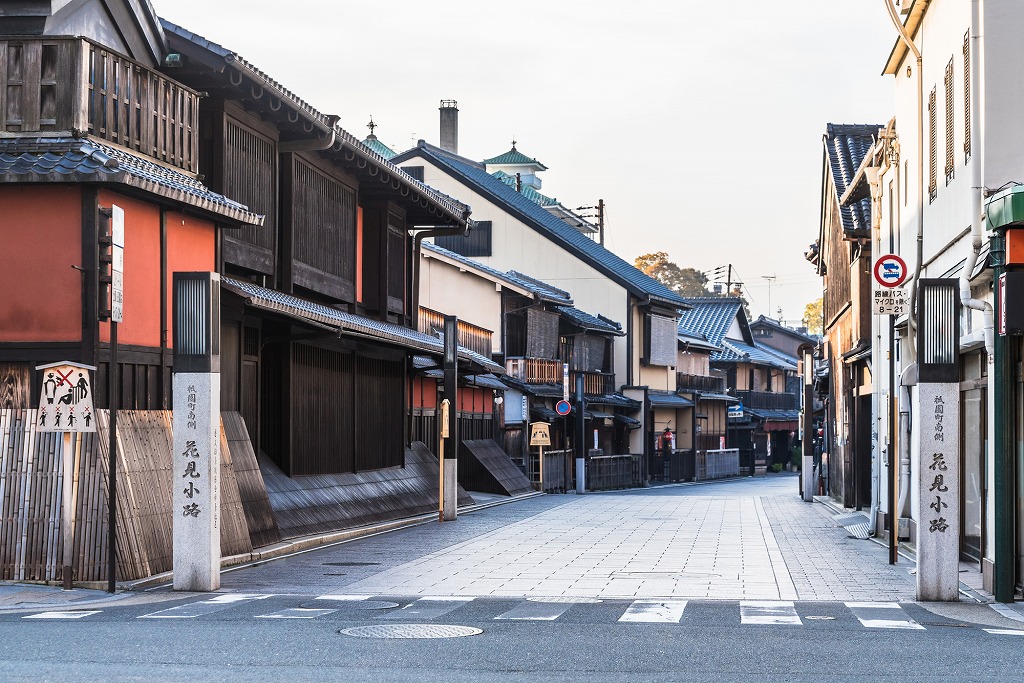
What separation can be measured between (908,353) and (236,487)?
11700 mm

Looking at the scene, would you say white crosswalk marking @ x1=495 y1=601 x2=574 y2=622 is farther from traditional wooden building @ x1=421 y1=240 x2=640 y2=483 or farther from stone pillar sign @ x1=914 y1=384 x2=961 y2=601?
traditional wooden building @ x1=421 y1=240 x2=640 y2=483

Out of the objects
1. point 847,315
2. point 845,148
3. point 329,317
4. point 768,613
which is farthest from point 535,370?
point 768,613

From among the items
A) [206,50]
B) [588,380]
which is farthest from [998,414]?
[588,380]

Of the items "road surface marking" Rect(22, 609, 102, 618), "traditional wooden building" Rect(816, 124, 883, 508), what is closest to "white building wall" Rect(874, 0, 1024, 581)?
"traditional wooden building" Rect(816, 124, 883, 508)

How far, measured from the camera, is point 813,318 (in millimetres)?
112375

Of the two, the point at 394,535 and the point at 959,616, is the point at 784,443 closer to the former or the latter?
the point at 394,535

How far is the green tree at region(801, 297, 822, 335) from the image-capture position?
109375mm

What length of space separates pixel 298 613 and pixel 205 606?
1169 millimetres

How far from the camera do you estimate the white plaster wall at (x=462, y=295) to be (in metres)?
43.9

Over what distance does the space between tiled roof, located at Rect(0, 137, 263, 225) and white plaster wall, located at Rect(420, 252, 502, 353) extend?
84.8 feet

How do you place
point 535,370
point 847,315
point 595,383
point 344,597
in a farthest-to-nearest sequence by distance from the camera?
point 595,383, point 535,370, point 847,315, point 344,597

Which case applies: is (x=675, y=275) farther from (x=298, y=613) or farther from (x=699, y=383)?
(x=298, y=613)

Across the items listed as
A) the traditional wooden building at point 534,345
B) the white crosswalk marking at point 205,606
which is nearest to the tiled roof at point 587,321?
the traditional wooden building at point 534,345

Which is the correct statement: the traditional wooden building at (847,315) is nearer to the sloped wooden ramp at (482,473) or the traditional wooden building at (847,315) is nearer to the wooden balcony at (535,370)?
the sloped wooden ramp at (482,473)
